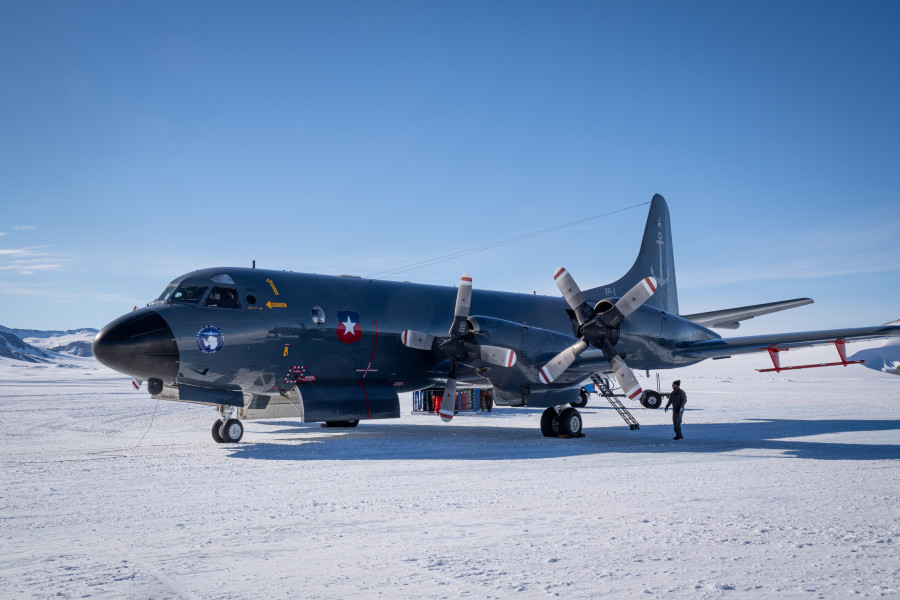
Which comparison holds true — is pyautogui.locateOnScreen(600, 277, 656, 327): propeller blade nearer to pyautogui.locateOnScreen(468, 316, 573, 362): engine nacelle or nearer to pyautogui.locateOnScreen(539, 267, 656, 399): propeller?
pyautogui.locateOnScreen(539, 267, 656, 399): propeller

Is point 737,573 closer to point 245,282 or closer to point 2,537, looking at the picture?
point 2,537

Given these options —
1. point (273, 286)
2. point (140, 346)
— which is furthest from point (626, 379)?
point (140, 346)

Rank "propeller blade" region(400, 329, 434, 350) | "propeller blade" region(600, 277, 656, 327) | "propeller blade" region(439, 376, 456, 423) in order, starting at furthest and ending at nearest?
"propeller blade" region(400, 329, 434, 350)
"propeller blade" region(439, 376, 456, 423)
"propeller blade" region(600, 277, 656, 327)

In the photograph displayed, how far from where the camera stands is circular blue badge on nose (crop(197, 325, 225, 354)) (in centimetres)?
1577

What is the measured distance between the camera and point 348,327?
60.3 feet

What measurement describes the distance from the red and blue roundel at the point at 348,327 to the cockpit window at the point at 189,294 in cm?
356

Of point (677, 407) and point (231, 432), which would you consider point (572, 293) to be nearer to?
point (677, 407)

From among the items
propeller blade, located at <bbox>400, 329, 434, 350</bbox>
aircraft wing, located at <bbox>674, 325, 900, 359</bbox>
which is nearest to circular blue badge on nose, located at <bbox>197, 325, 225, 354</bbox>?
propeller blade, located at <bbox>400, 329, 434, 350</bbox>

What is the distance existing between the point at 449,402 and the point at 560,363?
3040 mm

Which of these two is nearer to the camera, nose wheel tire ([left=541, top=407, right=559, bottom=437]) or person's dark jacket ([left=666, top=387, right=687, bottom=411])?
person's dark jacket ([left=666, top=387, right=687, bottom=411])

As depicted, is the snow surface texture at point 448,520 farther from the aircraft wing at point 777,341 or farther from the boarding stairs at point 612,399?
the boarding stairs at point 612,399

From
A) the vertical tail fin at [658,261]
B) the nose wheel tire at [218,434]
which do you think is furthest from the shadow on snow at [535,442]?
the vertical tail fin at [658,261]

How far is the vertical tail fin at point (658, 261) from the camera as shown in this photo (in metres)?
27.3

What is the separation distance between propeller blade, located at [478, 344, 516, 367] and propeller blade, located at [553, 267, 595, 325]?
6.19 feet
